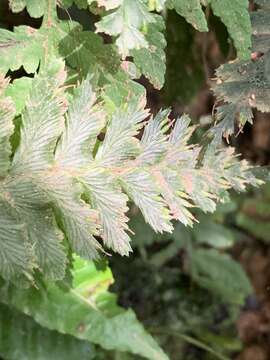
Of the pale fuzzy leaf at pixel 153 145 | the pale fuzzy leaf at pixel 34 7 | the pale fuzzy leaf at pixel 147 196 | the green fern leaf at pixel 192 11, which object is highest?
the green fern leaf at pixel 192 11

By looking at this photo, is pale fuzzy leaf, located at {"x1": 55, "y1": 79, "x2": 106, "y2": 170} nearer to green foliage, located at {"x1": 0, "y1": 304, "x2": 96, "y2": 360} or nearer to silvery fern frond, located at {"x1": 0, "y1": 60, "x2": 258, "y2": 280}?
silvery fern frond, located at {"x1": 0, "y1": 60, "x2": 258, "y2": 280}

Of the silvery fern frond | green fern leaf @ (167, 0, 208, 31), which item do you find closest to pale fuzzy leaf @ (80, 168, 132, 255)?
the silvery fern frond

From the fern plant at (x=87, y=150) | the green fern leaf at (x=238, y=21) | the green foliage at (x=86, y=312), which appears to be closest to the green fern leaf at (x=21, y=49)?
the fern plant at (x=87, y=150)

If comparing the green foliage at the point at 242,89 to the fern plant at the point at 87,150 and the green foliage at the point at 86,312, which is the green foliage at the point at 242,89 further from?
the green foliage at the point at 86,312

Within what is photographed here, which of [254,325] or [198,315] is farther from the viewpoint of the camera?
[254,325]

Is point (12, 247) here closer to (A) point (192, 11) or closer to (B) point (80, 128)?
(B) point (80, 128)

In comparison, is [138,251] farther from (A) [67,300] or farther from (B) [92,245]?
(B) [92,245]

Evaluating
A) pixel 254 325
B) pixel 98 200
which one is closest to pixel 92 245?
pixel 98 200

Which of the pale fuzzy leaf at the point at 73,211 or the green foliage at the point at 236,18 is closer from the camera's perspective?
the pale fuzzy leaf at the point at 73,211
